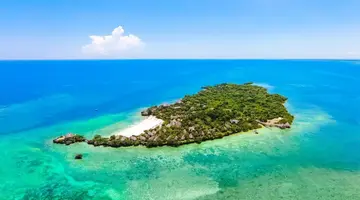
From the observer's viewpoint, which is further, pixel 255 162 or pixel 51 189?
pixel 255 162

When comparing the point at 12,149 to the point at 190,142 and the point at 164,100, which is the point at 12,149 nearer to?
the point at 190,142

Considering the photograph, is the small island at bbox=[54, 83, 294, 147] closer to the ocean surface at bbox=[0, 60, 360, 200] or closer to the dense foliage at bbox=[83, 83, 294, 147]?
the dense foliage at bbox=[83, 83, 294, 147]

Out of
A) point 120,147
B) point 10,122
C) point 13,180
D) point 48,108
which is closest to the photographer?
point 13,180

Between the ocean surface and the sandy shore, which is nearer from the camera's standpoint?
the ocean surface

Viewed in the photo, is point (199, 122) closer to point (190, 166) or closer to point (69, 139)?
point (190, 166)

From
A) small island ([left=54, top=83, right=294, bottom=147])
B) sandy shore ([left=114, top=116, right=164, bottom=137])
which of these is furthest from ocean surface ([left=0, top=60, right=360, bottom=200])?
sandy shore ([left=114, top=116, right=164, bottom=137])

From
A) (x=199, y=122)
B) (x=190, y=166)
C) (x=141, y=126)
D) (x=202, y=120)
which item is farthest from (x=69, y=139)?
(x=202, y=120)

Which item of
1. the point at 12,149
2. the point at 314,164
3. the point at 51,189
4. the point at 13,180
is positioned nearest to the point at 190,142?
the point at 314,164
